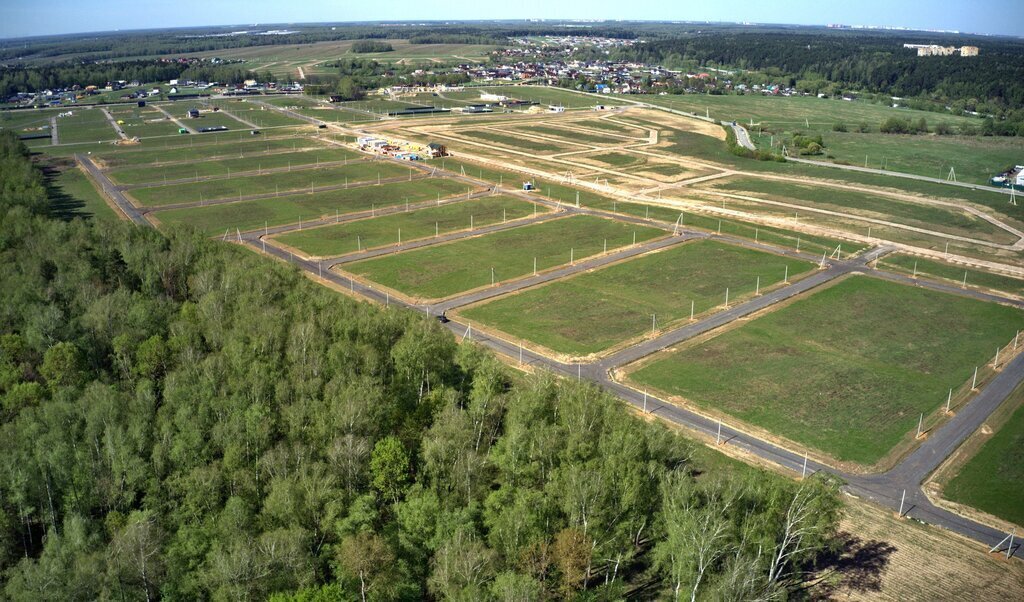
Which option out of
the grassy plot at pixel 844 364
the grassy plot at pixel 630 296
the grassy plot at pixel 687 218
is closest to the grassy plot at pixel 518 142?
the grassy plot at pixel 687 218

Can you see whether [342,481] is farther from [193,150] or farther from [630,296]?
[193,150]

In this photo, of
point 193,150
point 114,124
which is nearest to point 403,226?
point 193,150

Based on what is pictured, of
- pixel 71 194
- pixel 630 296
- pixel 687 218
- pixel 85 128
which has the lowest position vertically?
pixel 630 296

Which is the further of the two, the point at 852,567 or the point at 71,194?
the point at 71,194

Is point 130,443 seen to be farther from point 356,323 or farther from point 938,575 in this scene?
point 938,575

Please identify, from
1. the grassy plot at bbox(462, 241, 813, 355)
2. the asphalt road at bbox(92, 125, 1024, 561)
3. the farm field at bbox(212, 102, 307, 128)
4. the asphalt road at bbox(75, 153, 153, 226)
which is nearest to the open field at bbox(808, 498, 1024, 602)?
the asphalt road at bbox(92, 125, 1024, 561)

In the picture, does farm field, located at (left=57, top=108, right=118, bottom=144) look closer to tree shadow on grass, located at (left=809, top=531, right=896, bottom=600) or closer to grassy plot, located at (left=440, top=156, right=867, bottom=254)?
grassy plot, located at (left=440, top=156, right=867, bottom=254)
